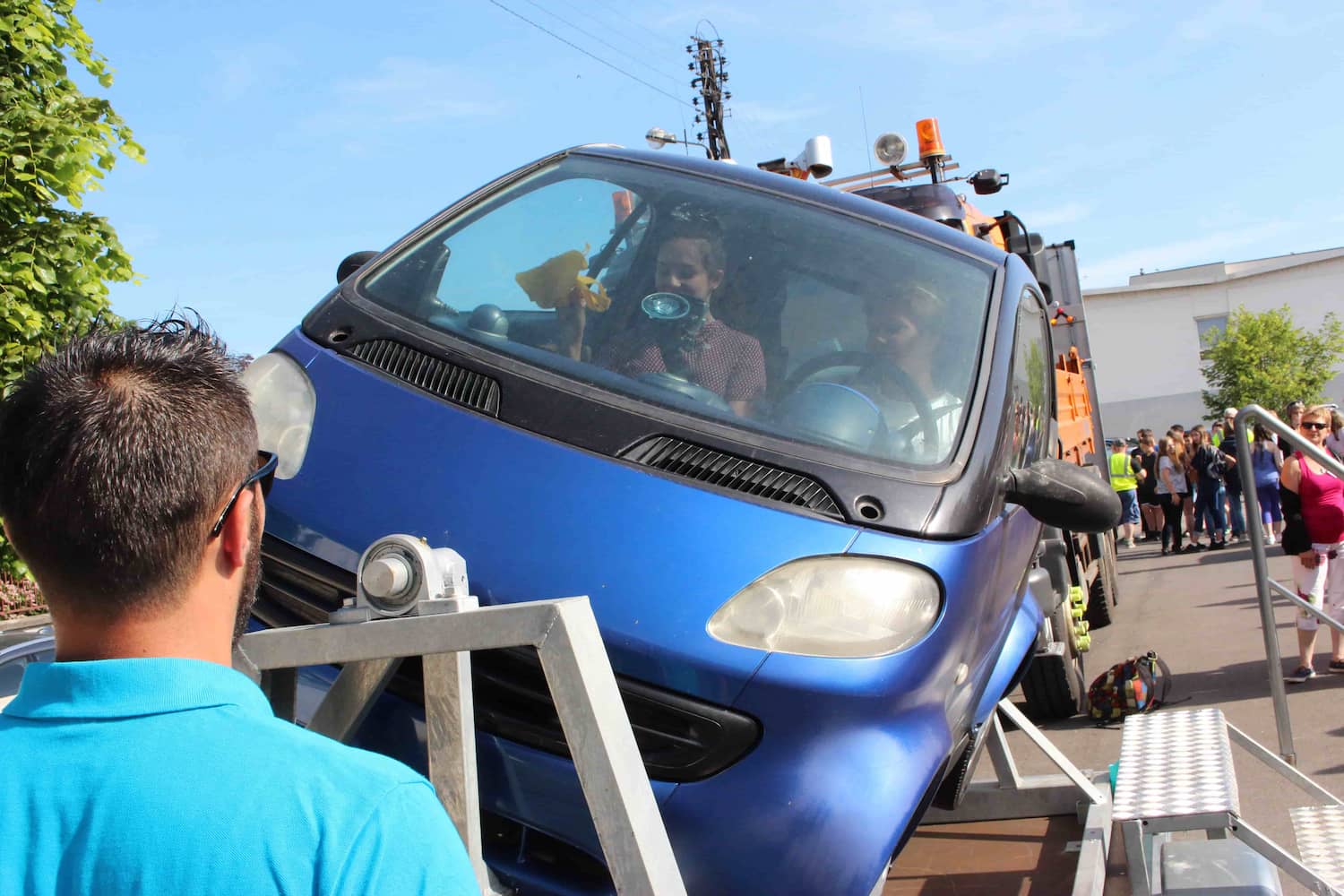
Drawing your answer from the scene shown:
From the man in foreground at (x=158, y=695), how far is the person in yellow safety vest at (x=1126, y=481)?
42.4ft

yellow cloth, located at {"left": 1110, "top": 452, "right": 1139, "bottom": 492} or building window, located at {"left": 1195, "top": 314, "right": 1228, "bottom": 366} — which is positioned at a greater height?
building window, located at {"left": 1195, "top": 314, "right": 1228, "bottom": 366}

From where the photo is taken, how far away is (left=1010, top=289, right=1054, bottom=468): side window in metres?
3.23

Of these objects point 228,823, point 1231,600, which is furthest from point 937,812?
point 1231,600

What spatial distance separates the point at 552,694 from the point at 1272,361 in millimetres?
61896

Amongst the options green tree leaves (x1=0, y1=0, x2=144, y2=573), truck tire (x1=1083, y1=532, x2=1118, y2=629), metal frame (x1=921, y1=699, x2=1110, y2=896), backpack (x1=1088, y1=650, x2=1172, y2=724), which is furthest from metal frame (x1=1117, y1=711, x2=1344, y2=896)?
green tree leaves (x1=0, y1=0, x2=144, y2=573)

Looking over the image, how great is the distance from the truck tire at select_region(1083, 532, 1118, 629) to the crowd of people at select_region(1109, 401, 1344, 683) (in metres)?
1.17

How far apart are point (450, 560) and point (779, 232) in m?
1.72

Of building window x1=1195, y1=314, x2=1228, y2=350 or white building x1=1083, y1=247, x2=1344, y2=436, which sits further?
building window x1=1195, y1=314, x2=1228, y2=350

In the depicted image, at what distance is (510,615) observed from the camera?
6.08ft

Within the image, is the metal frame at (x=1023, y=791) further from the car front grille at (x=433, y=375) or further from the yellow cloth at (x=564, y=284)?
the car front grille at (x=433, y=375)

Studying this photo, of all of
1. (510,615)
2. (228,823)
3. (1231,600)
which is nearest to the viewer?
(228,823)

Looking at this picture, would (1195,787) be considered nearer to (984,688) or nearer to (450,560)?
(984,688)

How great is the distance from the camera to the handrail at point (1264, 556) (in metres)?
4.97

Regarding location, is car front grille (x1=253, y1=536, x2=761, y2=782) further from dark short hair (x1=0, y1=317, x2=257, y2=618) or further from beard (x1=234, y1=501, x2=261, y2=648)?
dark short hair (x1=0, y1=317, x2=257, y2=618)
